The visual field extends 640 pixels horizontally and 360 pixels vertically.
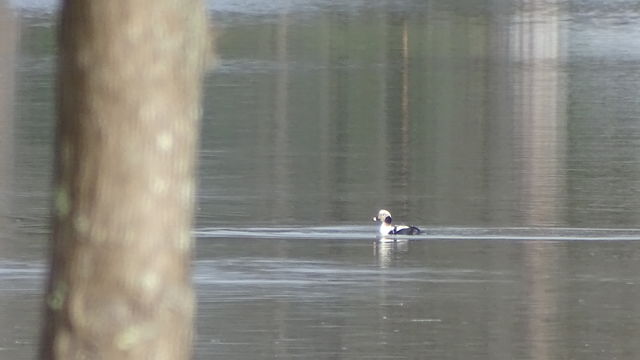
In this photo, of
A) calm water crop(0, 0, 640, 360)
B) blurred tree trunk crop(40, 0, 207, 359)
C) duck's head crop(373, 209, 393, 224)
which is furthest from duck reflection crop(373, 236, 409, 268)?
blurred tree trunk crop(40, 0, 207, 359)

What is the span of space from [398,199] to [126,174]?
1640 cm

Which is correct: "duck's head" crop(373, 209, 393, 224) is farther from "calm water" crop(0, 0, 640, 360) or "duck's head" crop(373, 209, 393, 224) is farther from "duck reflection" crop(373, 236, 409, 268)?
"calm water" crop(0, 0, 640, 360)

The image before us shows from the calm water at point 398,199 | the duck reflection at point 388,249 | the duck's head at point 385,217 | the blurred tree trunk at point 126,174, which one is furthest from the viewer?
the duck's head at point 385,217

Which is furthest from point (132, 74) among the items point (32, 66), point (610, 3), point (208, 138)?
point (610, 3)

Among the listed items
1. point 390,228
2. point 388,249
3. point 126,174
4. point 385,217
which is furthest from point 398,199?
point 126,174

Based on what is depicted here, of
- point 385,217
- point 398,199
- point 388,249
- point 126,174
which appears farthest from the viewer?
point 398,199

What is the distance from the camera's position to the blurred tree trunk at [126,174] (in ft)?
16.3

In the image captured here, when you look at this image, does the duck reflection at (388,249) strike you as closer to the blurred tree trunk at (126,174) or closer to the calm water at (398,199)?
the calm water at (398,199)

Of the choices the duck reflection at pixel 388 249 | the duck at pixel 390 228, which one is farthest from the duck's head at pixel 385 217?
the duck reflection at pixel 388 249

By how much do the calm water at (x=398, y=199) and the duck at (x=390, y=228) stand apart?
139 millimetres

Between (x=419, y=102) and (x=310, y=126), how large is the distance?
182 inches

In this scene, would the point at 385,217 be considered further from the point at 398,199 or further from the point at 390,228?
the point at 398,199

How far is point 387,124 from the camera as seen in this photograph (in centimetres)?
3006

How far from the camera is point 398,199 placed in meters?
21.3
